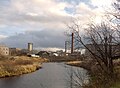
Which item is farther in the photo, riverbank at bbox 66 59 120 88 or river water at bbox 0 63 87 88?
river water at bbox 0 63 87 88

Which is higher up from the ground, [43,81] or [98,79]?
[98,79]

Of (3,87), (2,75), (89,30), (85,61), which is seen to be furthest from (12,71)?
(89,30)

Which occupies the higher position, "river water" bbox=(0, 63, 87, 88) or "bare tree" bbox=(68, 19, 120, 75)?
"bare tree" bbox=(68, 19, 120, 75)

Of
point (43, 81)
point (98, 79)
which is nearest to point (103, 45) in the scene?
point (98, 79)

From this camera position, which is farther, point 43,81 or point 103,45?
point 43,81

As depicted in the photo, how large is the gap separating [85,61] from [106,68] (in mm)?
3939

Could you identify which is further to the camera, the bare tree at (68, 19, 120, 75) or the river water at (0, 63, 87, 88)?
the river water at (0, 63, 87, 88)

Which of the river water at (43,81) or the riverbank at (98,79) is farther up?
the riverbank at (98,79)

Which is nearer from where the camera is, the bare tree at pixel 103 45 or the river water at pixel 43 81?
the bare tree at pixel 103 45

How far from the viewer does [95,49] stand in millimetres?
16844

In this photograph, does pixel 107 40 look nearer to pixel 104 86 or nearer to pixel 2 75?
pixel 104 86

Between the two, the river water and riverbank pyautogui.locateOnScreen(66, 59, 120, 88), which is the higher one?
riverbank pyautogui.locateOnScreen(66, 59, 120, 88)

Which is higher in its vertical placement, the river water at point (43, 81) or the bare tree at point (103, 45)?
the bare tree at point (103, 45)

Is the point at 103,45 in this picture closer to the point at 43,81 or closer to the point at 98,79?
the point at 98,79
